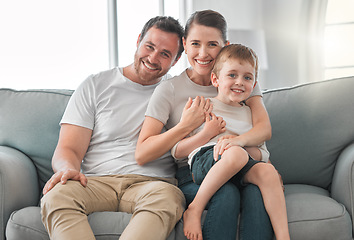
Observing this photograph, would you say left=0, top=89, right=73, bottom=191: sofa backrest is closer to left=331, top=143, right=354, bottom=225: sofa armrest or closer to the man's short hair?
the man's short hair

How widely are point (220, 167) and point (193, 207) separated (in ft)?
0.53

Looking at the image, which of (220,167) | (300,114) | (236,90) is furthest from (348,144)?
(220,167)

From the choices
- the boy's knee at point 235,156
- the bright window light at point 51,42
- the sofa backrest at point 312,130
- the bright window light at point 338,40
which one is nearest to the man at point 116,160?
the boy's knee at point 235,156

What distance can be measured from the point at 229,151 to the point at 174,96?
431mm

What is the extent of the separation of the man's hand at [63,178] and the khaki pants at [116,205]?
0.8 inches

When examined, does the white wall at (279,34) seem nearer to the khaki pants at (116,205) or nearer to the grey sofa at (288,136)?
the grey sofa at (288,136)

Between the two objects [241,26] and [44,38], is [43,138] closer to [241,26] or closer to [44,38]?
[44,38]

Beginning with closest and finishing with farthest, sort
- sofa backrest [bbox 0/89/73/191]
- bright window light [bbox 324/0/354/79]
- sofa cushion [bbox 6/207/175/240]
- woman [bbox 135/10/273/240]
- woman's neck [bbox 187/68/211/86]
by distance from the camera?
sofa cushion [bbox 6/207/175/240] → woman [bbox 135/10/273/240] → woman's neck [bbox 187/68/211/86] → sofa backrest [bbox 0/89/73/191] → bright window light [bbox 324/0/354/79]

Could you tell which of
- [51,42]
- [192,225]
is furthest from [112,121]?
[51,42]

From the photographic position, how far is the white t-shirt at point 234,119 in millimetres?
1616

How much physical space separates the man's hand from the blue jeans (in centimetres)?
48

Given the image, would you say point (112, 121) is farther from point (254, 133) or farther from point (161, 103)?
point (254, 133)

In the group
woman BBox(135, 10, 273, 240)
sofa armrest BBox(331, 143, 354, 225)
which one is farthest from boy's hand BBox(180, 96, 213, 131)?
sofa armrest BBox(331, 143, 354, 225)

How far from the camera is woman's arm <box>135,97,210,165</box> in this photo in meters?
1.58
